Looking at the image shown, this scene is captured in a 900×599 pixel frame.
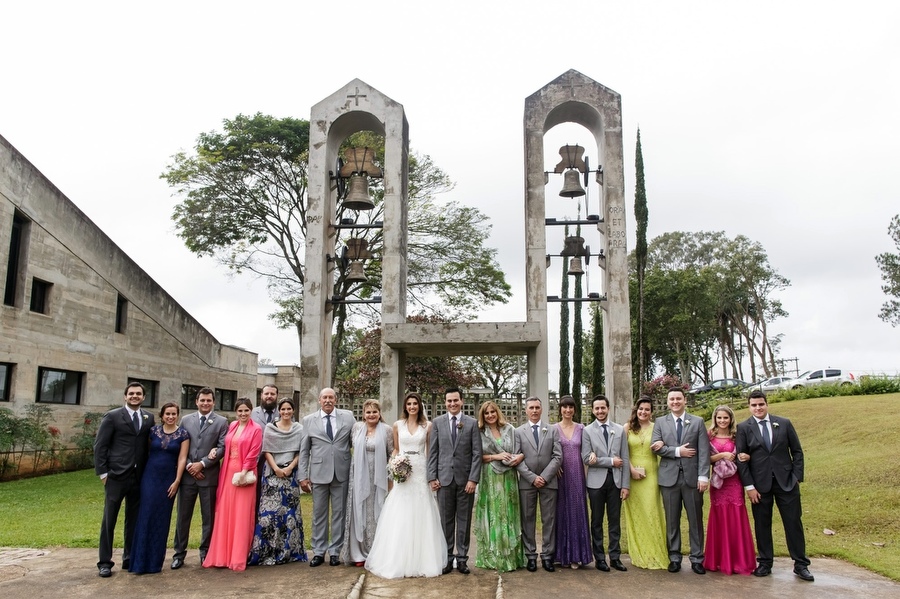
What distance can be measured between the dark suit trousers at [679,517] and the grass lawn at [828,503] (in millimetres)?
1385

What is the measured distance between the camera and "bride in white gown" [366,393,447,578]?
6820 mm

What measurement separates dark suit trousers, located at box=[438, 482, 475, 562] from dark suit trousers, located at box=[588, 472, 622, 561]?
4.39 ft

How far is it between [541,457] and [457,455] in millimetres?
904

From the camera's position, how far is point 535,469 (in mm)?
7172

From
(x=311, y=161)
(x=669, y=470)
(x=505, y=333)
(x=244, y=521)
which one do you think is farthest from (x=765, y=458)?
(x=311, y=161)

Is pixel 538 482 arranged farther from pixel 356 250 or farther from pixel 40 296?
pixel 40 296

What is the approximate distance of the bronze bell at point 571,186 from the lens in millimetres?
11555

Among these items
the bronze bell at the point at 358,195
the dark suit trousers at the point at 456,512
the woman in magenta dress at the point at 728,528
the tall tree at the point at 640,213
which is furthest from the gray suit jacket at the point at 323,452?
the tall tree at the point at 640,213

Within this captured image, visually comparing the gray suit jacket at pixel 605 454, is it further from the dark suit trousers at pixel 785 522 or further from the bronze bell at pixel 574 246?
the bronze bell at pixel 574 246

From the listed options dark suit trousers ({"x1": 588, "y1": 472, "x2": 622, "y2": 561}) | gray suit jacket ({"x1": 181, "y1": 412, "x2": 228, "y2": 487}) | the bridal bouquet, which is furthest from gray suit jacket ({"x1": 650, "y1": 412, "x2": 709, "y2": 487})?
gray suit jacket ({"x1": 181, "y1": 412, "x2": 228, "y2": 487})

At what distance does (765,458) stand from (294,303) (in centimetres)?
2089

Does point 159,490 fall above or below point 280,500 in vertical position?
above

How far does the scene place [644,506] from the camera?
23.7 feet

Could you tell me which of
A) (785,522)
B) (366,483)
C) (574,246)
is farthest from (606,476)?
(574,246)
